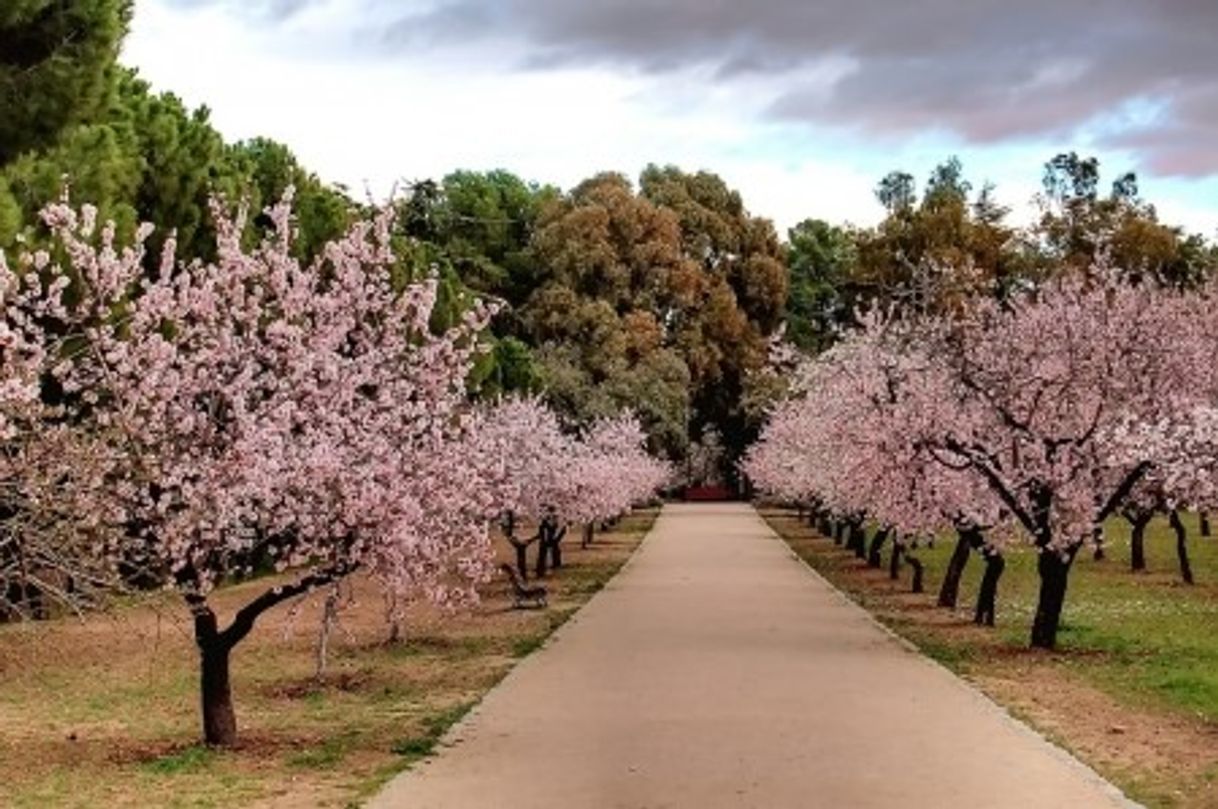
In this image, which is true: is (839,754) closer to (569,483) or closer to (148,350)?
(148,350)

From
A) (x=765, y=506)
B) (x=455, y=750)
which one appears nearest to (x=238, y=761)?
(x=455, y=750)

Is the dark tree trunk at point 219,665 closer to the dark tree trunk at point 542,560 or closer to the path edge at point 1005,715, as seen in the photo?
the path edge at point 1005,715

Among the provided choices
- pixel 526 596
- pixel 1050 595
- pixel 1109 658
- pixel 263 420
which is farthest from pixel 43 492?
pixel 526 596

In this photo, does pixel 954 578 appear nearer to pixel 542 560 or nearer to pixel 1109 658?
pixel 1109 658

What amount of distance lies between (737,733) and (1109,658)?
8.28 metres

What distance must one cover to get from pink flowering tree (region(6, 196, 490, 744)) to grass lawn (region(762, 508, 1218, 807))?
20.2 ft

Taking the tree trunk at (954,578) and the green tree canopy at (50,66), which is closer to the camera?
the green tree canopy at (50,66)

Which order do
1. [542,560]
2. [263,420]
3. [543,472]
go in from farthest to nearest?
[542,560], [543,472], [263,420]

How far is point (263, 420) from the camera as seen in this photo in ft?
45.6

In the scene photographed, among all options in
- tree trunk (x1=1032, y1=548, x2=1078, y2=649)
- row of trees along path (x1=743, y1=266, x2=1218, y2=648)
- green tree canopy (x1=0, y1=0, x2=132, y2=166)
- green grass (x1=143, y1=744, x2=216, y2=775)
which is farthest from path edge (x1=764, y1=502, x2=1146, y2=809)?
green tree canopy (x1=0, y1=0, x2=132, y2=166)

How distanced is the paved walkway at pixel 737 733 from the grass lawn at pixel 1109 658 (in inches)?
22.3

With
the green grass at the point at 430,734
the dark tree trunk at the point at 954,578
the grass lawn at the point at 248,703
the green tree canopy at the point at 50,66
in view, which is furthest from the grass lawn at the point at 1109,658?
the green tree canopy at the point at 50,66

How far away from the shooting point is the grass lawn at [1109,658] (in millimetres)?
13703

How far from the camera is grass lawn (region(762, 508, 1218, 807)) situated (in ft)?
45.0
